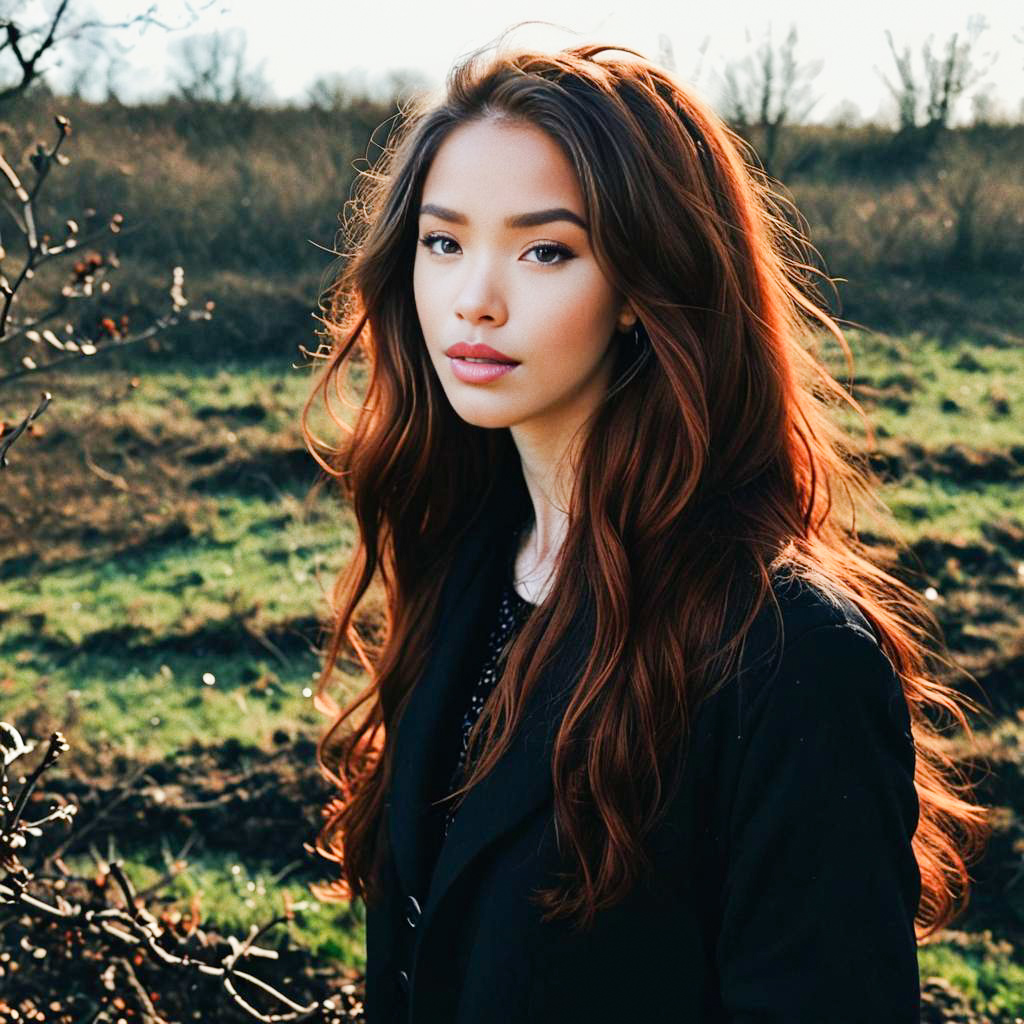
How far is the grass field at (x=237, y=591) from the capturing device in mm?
3947

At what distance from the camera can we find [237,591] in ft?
19.1

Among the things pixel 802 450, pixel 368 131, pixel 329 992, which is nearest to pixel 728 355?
pixel 802 450

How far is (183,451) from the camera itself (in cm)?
795

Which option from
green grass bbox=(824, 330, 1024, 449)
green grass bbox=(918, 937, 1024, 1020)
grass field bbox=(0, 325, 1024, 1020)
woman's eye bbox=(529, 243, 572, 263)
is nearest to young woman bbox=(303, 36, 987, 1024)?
woman's eye bbox=(529, 243, 572, 263)

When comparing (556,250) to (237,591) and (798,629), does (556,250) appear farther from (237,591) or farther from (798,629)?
(237,591)

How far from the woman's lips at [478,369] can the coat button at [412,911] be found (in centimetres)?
96

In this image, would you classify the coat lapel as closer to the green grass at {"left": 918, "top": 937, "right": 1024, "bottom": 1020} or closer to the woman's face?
the woman's face

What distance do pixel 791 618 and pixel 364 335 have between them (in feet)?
4.38

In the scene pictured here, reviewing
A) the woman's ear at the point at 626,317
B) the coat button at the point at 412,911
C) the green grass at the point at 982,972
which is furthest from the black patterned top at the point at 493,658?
the green grass at the point at 982,972

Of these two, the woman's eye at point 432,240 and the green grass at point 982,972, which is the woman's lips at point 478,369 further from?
the green grass at point 982,972

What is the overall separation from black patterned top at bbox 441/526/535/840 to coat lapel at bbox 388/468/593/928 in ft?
0.09

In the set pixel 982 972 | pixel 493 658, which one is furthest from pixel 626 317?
pixel 982 972

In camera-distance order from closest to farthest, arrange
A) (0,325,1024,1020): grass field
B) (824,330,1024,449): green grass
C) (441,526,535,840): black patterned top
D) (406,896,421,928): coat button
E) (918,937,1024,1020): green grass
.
→ (406,896,421,928): coat button < (441,526,535,840): black patterned top < (918,937,1024,1020): green grass < (0,325,1024,1020): grass field < (824,330,1024,449): green grass

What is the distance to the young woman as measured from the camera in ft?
5.02
